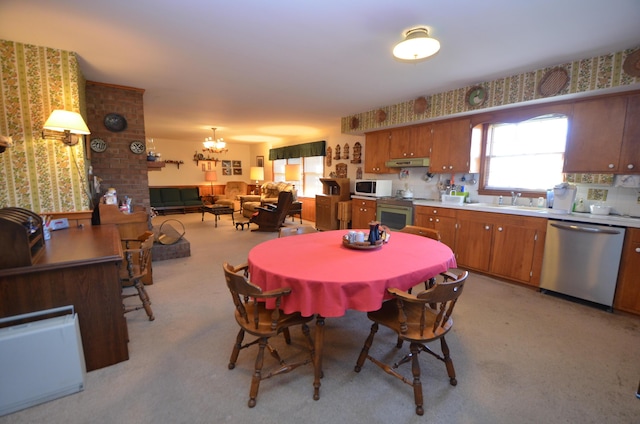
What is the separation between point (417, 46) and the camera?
2.10 metres

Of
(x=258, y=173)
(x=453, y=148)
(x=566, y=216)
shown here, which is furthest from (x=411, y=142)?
(x=258, y=173)

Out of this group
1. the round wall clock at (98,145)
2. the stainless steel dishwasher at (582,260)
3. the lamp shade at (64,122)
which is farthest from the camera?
the round wall clock at (98,145)

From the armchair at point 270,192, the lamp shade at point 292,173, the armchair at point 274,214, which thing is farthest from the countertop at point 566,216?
the lamp shade at point 292,173

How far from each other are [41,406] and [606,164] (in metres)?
4.91

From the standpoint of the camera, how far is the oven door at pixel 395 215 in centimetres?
450

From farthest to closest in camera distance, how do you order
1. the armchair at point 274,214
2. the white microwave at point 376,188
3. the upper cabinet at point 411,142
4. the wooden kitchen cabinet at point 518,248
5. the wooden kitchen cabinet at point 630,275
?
the armchair at point 274,214 → the white microwave at point 376,188 → the upper cabinet at point 411,142 → the wooden kitchen cabinet at point 518,248 → the wooden kitchen cabinet at point 630,275

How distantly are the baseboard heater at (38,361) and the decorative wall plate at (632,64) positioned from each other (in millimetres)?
4704

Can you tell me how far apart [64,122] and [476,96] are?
14.5 ft

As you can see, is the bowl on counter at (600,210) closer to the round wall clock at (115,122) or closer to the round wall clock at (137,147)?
the round wall clock at (137,147)

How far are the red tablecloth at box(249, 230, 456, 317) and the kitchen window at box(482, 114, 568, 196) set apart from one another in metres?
2.35

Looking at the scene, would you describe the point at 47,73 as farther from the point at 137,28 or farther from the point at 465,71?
the point at 465,71

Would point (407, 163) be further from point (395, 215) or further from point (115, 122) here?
point (115, 122)

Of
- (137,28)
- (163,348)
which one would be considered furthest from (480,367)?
(137,28)

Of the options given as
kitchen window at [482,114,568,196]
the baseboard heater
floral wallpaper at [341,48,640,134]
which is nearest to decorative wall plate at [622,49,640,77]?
floral wallpaper at [341,48,640,134]
